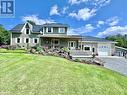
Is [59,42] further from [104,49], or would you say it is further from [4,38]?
[4,38]

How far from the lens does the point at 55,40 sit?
41094 millimetres

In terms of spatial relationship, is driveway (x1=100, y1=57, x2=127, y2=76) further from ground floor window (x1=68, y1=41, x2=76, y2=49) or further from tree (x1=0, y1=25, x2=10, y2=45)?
tree (x1=0, y1=25, x2=10, y2=45)

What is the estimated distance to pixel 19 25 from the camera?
46531 mm

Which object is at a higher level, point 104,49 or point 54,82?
point 104,49

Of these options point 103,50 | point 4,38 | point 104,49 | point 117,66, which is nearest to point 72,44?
point 103,50

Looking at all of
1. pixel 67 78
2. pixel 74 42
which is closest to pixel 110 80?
pixel 67 78

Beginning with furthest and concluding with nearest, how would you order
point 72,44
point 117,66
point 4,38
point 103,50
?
point 4,38, point 103,50, point 72,44, point 117,66

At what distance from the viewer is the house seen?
41.1 m

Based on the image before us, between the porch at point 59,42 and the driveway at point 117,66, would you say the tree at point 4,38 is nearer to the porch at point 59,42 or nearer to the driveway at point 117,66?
the porch at point 59,42

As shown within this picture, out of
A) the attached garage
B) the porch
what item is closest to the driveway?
the porch

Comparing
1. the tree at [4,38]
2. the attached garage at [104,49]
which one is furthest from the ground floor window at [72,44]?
the tree at [4,38]

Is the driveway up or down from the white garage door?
down

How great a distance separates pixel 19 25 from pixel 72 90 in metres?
38.8

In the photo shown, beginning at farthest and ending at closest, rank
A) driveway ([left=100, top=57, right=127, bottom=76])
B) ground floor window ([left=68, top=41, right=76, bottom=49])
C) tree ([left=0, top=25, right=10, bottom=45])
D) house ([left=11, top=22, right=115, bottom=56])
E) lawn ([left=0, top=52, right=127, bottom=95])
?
tree ([left=0, top=25, right=10, bottom=45]) → ground floor window ([left=68, top=41, right=76, bottom=49]) → house ([left=11, top=22, right=115, bottom=56]) → driveway ([left=100, top=57, right=127, bottom=76]) → lawn ([left=0, top=52, right=127, bottom=95])
